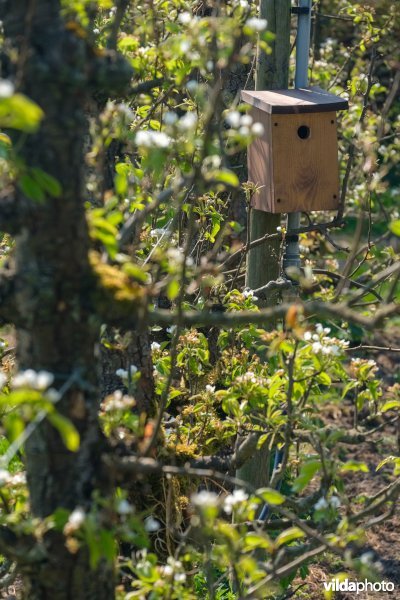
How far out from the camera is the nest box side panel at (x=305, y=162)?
168 inches

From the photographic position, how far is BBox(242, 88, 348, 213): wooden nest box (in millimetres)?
4234

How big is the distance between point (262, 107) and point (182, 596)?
263 cm

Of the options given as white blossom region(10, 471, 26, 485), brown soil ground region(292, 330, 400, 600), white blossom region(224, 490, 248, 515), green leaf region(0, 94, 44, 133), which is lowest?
Answer: brown soil ground region(292, 330, 400, 600)

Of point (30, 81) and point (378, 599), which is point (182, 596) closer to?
point (30, 81)

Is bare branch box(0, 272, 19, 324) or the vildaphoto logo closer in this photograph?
bare branch box(0, 272, 19, 324)

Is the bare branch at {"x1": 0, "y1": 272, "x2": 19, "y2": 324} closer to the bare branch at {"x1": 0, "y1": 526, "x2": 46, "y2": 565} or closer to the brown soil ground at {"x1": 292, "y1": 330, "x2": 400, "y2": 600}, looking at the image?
the bare branch at {"x1": 0, "y1": 526, "x2": 46, "y2": 565}

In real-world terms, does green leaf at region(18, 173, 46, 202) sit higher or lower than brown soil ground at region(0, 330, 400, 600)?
higher

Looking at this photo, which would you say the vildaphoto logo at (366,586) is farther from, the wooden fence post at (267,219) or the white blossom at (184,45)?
the white blossom at (184,45)

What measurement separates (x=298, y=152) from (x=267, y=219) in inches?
16.6

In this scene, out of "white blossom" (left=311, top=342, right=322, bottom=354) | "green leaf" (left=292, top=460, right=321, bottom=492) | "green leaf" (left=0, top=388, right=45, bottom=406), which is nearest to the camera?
"green leaf" (left=0, top=388, right=45, bottom=406)

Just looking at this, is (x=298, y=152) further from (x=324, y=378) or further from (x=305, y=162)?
(x=324, y=378)

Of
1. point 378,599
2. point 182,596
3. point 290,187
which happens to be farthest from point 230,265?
point 182,596

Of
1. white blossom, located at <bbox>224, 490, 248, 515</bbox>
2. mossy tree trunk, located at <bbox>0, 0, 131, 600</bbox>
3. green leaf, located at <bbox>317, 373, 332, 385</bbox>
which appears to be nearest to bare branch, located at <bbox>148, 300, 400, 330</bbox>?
mossy tree trunk, located at <bbox>0, 0, 131, 600</bbox>

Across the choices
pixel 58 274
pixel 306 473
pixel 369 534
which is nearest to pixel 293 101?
pixel 306 473
